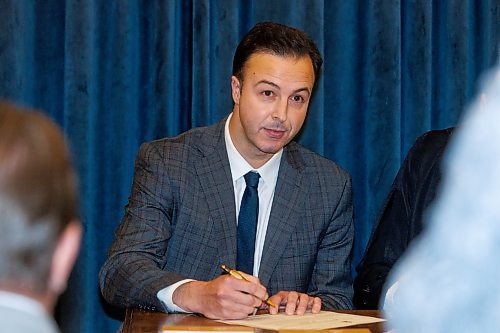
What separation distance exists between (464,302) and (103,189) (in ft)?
8.71

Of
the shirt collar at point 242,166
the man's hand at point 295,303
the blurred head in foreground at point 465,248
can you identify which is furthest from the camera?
the shirt collar at point 242,166

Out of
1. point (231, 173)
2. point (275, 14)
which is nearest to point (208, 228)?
point (231, 173)

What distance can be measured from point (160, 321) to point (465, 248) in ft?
4.71

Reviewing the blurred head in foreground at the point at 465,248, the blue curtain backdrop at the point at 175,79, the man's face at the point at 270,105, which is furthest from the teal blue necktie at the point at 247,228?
the blurred head in foreground at the point at 465,248

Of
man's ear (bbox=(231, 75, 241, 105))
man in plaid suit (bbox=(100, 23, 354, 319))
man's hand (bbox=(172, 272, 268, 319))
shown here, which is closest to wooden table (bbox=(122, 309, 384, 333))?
man's hand (bbox=(172, 272, 268, 319))

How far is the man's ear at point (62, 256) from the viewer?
2.31ft

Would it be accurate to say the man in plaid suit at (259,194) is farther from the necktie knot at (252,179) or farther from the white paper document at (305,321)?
the white paper document at (305,321)

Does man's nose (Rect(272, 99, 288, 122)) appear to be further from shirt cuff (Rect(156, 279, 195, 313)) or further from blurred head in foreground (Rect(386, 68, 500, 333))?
blurred head in foreground (Rect(386, 68, 500, 333))

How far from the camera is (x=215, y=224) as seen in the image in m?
2.46

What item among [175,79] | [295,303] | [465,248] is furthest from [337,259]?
[465,248]

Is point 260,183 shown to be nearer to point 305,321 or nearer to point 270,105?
point 270,105

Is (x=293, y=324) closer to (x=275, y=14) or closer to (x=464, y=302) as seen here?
(x=464, y=302)

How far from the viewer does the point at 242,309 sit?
6.29 feet

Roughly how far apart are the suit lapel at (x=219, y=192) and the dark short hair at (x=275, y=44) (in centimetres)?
27
